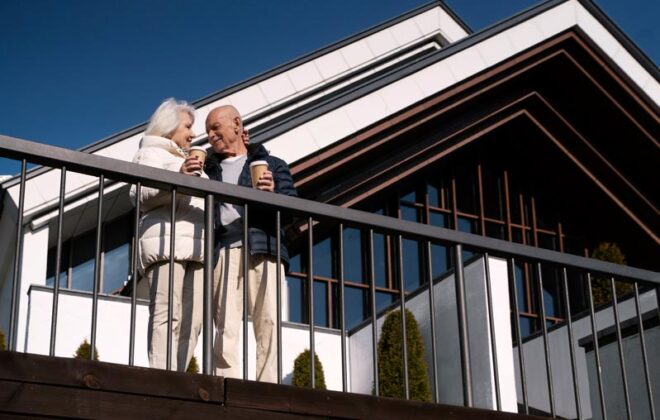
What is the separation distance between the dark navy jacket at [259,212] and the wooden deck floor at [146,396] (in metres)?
0.97

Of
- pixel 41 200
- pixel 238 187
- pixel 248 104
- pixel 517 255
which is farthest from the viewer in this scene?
pixel 248 104

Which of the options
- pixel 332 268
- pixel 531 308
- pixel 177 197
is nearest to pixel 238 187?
pixel 177 197

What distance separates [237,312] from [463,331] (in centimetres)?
116

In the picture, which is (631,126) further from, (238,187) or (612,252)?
(238,187)

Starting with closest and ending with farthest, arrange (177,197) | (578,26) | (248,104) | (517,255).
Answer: (177,197) < (517,255) < (248,104) < (578,26)

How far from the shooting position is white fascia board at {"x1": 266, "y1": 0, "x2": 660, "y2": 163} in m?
12.9

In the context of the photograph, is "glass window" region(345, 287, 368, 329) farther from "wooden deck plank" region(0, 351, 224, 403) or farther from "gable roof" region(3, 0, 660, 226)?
"wooden deck plank" region(0, 351, 224, 403)

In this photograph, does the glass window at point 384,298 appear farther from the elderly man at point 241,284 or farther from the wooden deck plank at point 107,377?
the wooden deck plank at point 107,377

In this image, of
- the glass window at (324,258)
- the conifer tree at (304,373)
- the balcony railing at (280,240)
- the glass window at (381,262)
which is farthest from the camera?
the glass window at (381,262)

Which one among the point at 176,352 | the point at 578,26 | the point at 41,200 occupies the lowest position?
the point at 176,352

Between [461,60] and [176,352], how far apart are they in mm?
8602

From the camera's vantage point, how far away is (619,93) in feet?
50.9

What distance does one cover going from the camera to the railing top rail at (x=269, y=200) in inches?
195

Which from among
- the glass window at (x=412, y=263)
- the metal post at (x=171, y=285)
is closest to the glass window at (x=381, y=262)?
the glass window at (x=412, y=263)
